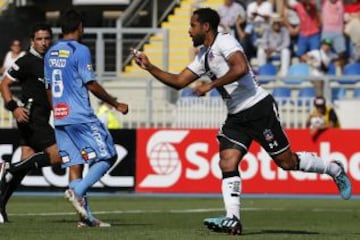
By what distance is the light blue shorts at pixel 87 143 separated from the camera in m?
13.3

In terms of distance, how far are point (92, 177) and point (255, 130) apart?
187 centimetres

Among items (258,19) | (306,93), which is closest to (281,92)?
(306,93)

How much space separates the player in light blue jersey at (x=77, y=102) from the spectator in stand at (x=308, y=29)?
48.9 feet

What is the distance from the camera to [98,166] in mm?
13344

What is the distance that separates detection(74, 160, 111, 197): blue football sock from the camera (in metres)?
13.1

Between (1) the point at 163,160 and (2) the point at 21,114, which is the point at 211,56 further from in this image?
(1) the point at 163,160

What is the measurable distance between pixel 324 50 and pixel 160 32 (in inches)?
148

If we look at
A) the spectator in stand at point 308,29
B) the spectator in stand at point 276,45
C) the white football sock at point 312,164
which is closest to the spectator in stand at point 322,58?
the spectator in stand at point 308,29

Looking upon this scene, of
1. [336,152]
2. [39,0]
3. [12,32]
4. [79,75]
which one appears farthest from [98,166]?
[39,0]

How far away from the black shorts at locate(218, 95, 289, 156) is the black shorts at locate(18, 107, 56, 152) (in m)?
3.16

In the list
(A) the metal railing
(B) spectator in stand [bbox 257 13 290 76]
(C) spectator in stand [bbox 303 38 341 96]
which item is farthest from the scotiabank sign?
(B) spectator in stand [bbox 257 13 290 76]

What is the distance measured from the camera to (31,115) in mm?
15258

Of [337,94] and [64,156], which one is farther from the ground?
[64,156]

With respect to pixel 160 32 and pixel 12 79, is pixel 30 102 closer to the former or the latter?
pixel 12 79
